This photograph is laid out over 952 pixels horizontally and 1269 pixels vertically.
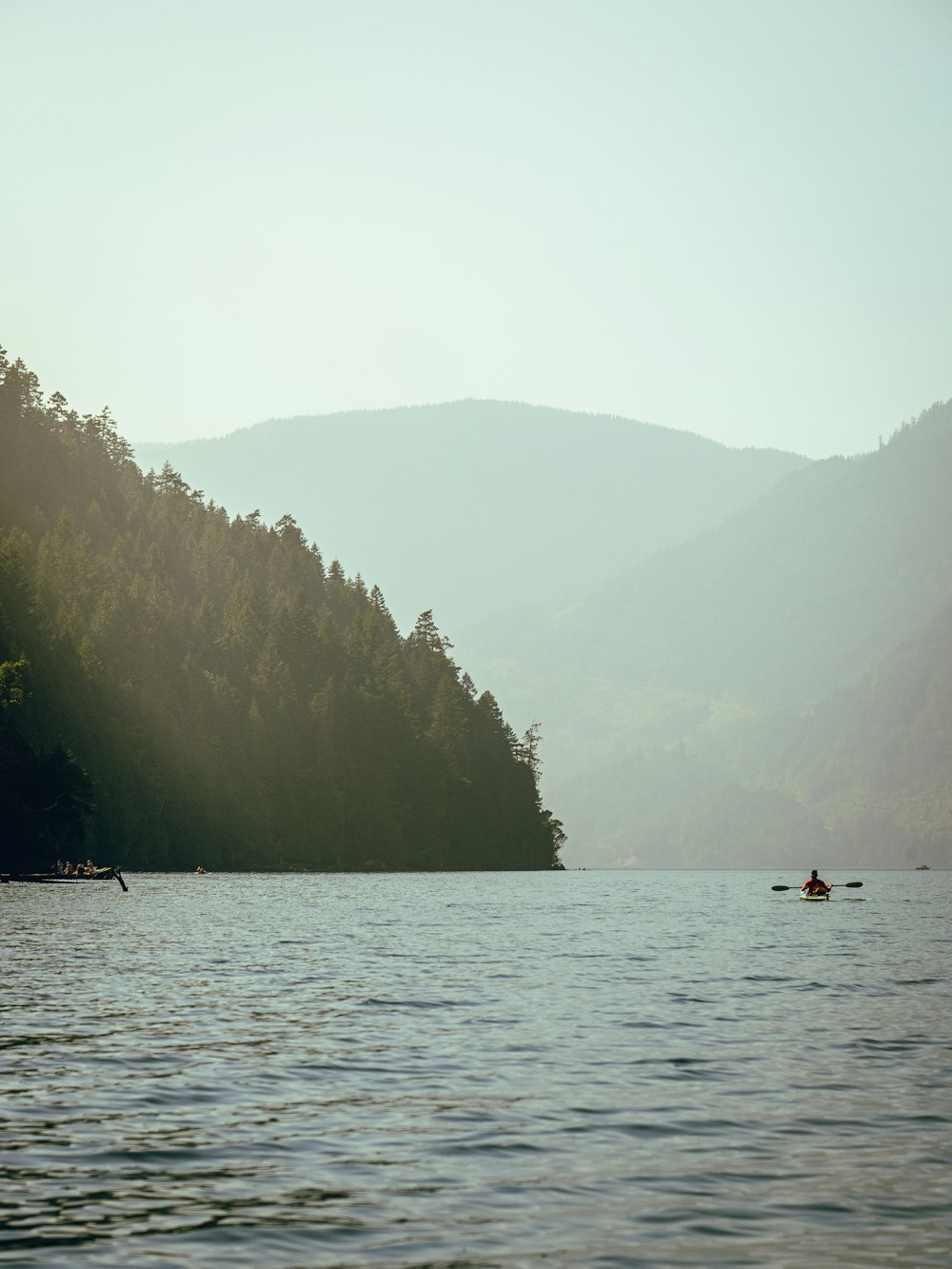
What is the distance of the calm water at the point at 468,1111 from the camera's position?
15000mm

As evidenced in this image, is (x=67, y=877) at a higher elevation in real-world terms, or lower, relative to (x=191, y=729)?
lower

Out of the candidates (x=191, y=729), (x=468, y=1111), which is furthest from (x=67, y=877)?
(x=468, y=1111)

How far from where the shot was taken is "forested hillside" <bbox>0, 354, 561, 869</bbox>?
128 m

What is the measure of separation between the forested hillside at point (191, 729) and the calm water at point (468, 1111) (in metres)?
82.6

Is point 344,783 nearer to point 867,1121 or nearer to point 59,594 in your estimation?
point 59,594

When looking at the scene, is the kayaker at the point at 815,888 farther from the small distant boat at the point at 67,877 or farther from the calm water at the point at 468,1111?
the calm water at the point at 468,1111

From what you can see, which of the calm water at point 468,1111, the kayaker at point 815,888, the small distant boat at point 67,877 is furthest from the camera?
the kayaker at point 815,888

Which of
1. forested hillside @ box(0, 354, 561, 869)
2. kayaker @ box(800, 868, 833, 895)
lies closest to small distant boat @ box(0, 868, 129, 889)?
forested hillside @ box(0, 354, 561, 869)

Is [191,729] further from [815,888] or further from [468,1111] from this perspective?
[468,1111]

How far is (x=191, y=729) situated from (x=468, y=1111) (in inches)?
5555

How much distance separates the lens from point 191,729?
159 meters

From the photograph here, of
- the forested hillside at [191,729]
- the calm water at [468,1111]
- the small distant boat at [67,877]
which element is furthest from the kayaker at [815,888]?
the forested hillside at [191,729]

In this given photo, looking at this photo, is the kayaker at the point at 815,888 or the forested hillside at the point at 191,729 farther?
the forested hillside at the point at 191,729

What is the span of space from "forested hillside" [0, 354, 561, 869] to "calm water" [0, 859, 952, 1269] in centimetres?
8265
